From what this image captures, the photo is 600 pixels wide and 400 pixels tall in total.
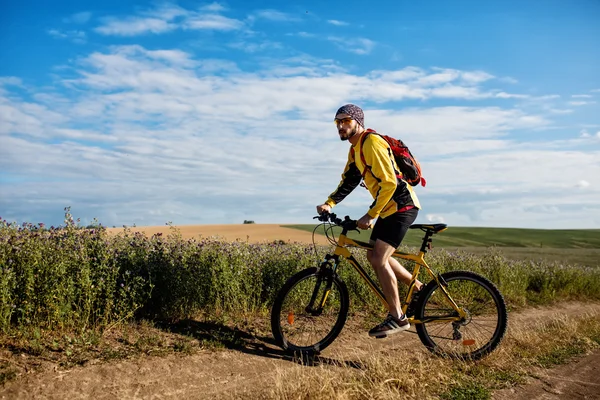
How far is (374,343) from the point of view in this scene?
7.06 metres

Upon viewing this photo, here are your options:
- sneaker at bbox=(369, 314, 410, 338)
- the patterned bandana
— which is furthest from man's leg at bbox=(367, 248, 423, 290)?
the patterned bandana

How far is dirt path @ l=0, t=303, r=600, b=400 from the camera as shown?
495 centimetres

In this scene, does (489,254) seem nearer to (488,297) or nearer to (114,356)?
(488,297)

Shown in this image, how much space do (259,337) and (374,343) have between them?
1.65 meters

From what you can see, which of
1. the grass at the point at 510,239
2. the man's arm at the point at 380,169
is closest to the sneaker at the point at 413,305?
the man's arm at the point at 380,169

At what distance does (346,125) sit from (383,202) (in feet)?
3.43

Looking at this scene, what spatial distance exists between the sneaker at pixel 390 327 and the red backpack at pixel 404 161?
1650 millimetres

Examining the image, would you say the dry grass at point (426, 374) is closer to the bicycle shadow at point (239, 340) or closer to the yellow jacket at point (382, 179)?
the bicycle shadow at point (239, 340)

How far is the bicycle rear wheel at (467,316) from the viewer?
6.23m

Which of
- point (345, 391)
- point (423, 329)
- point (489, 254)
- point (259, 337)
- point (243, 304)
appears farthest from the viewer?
point (489, 254)

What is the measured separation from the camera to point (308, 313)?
20.8 feet

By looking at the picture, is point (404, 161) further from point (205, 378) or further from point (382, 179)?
point (205, 378)

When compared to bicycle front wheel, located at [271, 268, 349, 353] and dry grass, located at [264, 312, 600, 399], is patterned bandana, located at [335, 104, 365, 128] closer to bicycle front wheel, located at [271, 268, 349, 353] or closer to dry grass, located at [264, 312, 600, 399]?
bicycle front wheel, located at [271, 268, 349, 353]

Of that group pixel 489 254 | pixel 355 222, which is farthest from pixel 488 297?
pixel 489 254
